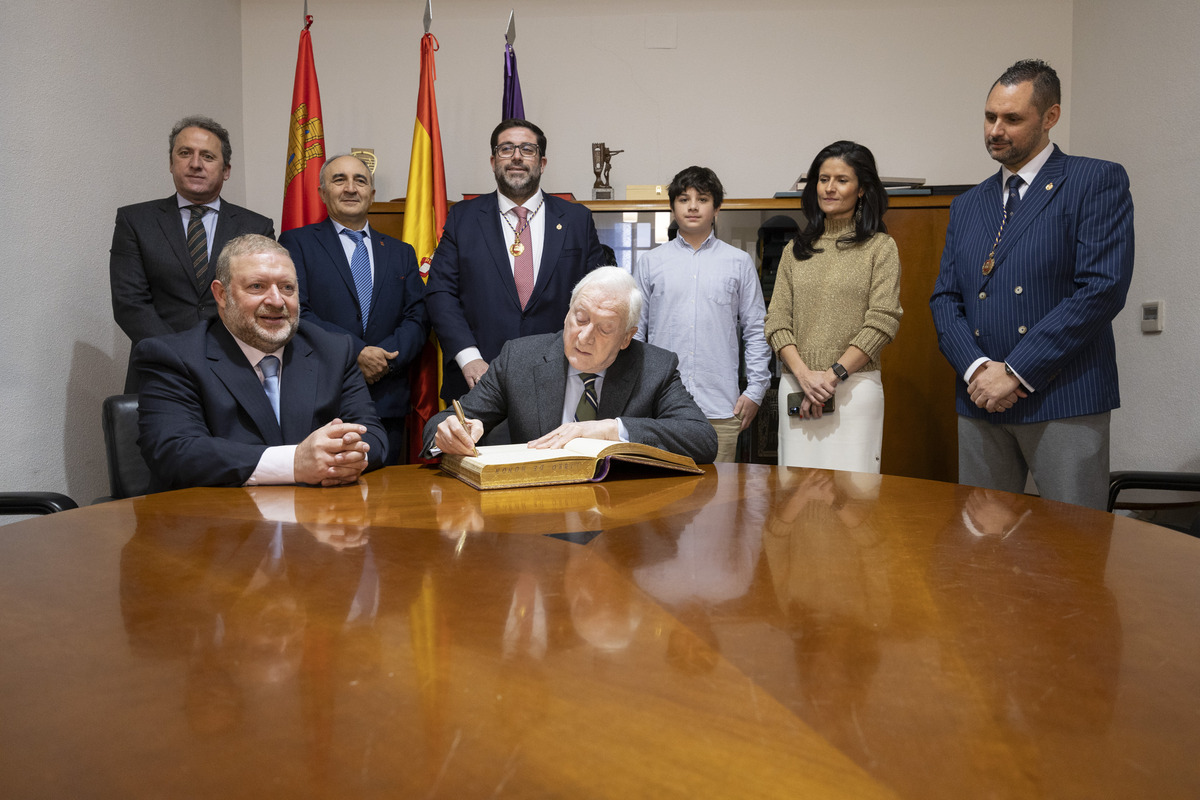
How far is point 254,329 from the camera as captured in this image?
195cm

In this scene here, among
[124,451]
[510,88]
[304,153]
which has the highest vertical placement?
[510,88]

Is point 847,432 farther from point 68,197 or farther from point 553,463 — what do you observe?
point 68,197

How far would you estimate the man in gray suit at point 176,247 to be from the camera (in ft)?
9.75

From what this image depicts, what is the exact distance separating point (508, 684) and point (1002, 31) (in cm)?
508

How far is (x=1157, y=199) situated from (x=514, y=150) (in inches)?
110

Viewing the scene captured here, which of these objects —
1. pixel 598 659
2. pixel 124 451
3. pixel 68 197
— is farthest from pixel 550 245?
pixel 598 659

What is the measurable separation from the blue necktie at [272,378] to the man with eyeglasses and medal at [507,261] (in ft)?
3.20

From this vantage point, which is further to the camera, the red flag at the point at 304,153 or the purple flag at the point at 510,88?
the purple flag at the point at 510,88

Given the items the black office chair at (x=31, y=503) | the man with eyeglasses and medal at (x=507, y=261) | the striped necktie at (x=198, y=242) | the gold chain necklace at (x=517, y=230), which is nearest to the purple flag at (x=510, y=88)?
the man with eyeglasses and medal at (x=507, y=261)

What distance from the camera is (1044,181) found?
2.48 metres

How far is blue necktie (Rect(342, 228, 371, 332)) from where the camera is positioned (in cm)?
321

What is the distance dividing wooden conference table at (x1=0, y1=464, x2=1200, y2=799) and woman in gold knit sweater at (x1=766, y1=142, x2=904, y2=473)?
1653mm

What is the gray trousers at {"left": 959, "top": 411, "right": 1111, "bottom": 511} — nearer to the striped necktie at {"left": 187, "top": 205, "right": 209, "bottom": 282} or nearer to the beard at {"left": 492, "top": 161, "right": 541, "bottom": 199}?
the beard at {"left": 492, "top": 161, "right": 541, "bottom": 199}

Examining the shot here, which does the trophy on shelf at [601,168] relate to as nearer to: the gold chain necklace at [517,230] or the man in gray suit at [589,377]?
the gold chain necklace at [517,230]
